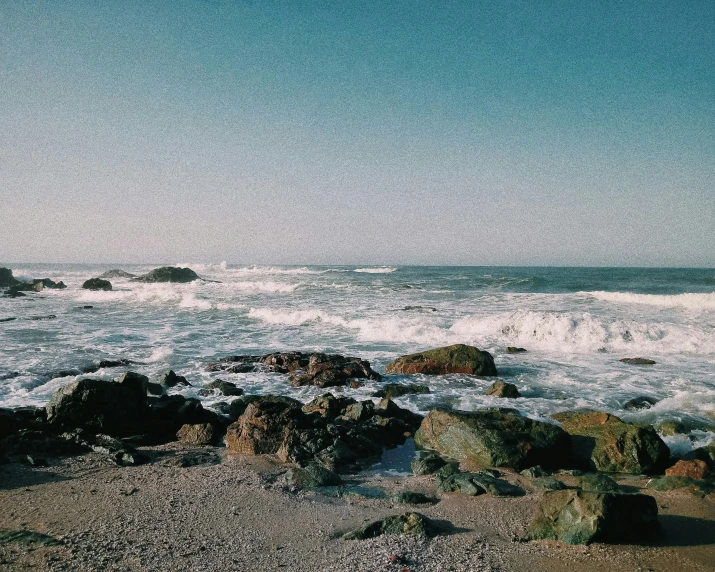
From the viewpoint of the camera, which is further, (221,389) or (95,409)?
(221,389)

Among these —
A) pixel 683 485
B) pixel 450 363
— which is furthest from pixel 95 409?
pixel 683 485

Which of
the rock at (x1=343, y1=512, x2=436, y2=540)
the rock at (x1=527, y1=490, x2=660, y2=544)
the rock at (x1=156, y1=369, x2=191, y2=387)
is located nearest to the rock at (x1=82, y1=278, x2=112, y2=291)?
the rock at (x1=156, y1=369, x2=191, y2=387)

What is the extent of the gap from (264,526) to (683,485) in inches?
186

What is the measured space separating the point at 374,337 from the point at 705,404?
9.89m

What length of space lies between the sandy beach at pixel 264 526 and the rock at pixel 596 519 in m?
0.10

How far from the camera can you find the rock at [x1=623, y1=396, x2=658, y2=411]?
28.2ft

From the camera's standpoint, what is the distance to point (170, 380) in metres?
10.1

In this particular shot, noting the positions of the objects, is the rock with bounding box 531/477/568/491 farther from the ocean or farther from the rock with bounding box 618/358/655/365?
the rock with bounding box 618/358/655/365

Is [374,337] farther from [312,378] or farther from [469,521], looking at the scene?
[469,521]

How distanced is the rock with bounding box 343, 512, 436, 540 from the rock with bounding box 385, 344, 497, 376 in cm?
705

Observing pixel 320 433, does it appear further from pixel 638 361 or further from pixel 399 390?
pixel 638 361

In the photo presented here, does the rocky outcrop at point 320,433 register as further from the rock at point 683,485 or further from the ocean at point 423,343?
the rock at point 683,485

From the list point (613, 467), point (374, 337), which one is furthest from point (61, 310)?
point (613, 467)

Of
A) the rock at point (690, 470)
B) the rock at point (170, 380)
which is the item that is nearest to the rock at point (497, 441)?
the rock at point (690, 470)
